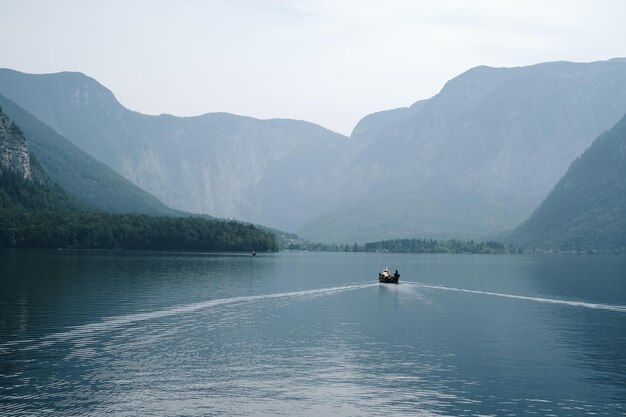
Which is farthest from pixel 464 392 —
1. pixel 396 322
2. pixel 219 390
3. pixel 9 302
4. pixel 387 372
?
pixel 9 302

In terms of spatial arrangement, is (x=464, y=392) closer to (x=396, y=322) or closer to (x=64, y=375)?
(x=64, y=375)

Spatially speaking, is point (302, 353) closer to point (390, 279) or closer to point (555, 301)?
point (555, 301)

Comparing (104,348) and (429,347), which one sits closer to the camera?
(104,348)

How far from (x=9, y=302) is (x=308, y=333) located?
48843 mm

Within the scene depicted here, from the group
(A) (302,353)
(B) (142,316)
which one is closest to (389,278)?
(B) (142,316)

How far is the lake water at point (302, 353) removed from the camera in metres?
59.2

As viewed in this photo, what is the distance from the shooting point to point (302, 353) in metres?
79.6

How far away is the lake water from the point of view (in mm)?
59219

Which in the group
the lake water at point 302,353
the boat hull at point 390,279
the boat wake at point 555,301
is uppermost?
the boat hull at point 390,279

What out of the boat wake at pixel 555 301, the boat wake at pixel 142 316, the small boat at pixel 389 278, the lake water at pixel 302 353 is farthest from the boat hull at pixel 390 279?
the lake water at pixel 302 353

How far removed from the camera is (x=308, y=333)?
93250mm

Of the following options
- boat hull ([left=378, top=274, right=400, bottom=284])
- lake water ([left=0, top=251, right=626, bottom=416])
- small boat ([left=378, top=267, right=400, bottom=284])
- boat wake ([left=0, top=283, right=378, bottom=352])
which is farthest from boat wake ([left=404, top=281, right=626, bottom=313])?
boat wake ([left=0, top=283, right=378, bottom=352])

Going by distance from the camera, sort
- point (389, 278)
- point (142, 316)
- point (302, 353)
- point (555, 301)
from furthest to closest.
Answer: point (389, 278), point (555, 301), point (142, 316), point (302, 353)

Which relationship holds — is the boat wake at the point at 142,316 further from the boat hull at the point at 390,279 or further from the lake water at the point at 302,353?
the boat hull at the point at 390,279
